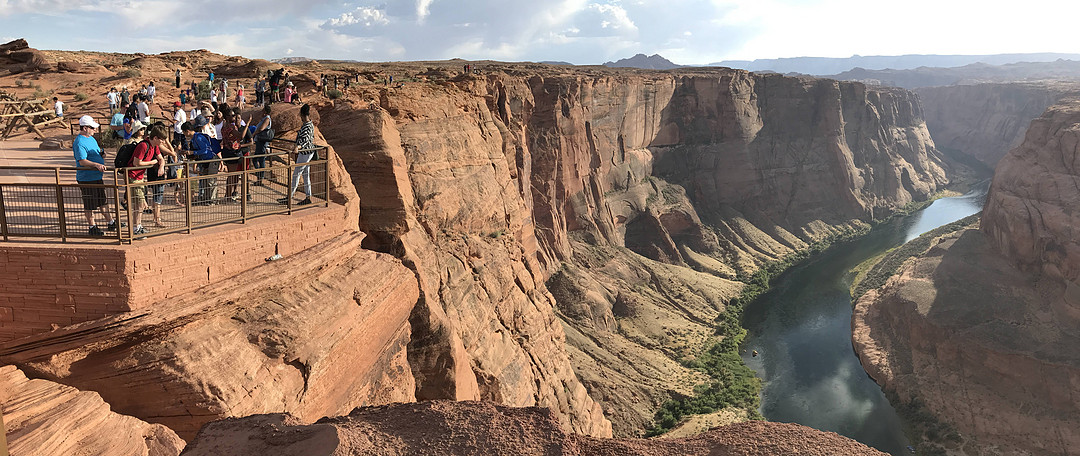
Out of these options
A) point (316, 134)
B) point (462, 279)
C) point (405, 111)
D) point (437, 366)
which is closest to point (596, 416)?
point (462, 279)

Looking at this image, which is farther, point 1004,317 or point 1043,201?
point 1043,201

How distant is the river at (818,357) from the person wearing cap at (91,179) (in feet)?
113

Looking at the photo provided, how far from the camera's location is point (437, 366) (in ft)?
58.4

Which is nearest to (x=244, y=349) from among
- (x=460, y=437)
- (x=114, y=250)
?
(x=114, y=250)

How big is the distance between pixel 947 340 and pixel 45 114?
46773 mm

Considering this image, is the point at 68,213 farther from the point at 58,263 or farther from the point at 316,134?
the point at 316,134

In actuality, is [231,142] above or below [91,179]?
above

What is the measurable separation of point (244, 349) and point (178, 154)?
21.8 feet

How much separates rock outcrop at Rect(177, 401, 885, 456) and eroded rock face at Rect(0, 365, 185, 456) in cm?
167

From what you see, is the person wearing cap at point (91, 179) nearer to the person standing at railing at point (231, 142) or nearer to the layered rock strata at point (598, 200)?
the person standing at railing at point (231, 142)

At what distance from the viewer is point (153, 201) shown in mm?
10914

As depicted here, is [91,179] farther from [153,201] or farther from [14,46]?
[14,46]

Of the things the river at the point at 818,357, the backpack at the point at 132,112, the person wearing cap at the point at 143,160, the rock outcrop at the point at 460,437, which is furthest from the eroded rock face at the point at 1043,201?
the backpack at the point at 132,112

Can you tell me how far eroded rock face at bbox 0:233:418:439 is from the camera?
9.24 m
